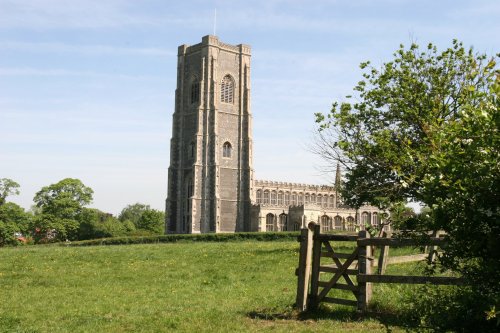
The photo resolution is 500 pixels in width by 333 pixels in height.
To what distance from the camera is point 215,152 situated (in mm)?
80625

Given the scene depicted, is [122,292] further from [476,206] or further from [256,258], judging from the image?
[476,206]

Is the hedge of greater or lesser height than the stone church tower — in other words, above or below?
below

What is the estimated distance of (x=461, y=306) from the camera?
20.2ft

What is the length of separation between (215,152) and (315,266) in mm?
69029

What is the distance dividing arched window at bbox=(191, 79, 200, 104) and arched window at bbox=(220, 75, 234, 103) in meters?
3.57

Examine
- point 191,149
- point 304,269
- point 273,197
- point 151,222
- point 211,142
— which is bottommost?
point 151,222

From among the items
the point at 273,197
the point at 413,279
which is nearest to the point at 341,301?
the point at 413,279

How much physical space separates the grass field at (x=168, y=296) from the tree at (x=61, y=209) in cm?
6021

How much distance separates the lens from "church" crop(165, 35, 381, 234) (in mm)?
80188

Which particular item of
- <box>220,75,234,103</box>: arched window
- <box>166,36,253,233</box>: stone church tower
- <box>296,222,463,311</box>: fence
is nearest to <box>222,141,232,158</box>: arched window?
<box>166,36,253,233</box>: stone church tower

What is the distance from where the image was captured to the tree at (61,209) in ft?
266

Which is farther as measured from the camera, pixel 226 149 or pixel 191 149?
pixel 191 149

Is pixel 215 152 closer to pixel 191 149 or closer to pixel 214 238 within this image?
pixel 191 149

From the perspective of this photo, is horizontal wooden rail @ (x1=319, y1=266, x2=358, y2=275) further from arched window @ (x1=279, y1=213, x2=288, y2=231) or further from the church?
arched window @ (x1=279, y1=213, x2=288, y2=231)
